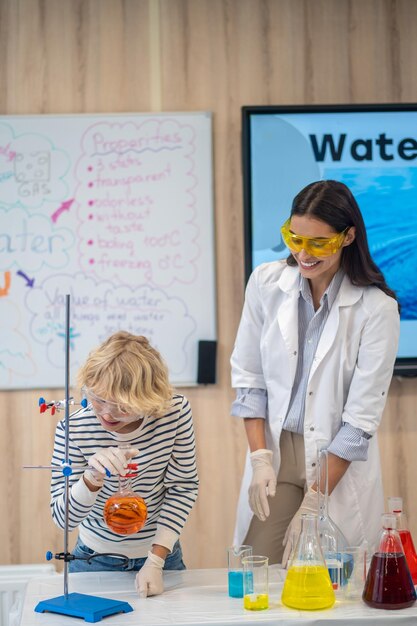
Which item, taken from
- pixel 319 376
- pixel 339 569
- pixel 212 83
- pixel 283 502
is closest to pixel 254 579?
pixel 339 569

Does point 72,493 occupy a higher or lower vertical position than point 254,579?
higher

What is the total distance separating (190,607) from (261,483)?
52 centimetres

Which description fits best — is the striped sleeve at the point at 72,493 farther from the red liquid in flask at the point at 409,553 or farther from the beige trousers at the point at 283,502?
the red liquid in flask at the point at 409,553

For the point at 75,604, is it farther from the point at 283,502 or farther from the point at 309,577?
the point at 283,502

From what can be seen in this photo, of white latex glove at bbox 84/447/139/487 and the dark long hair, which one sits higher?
the dark long hair

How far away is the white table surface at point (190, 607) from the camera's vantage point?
1604 mm

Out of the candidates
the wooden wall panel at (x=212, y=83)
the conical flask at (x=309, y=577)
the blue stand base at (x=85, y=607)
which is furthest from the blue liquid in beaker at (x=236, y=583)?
the wooden wall panel at (x=212, y=83)

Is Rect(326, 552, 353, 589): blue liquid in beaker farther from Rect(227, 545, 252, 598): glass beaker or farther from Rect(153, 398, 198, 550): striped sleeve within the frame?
Rect(153, 398, 198, 550): striped sleeve

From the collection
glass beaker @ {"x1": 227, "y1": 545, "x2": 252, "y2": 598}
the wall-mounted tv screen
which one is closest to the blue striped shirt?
glass beaker @ {"x1": 227, "y1": 545, "x2": 252, "y2": 598}

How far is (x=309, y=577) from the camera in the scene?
1650 mm

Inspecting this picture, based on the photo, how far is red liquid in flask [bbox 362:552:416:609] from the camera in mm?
1651

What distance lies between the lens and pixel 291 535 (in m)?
2.04

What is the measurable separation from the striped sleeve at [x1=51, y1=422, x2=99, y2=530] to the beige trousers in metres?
0.57

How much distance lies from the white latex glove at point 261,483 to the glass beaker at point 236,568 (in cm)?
41
